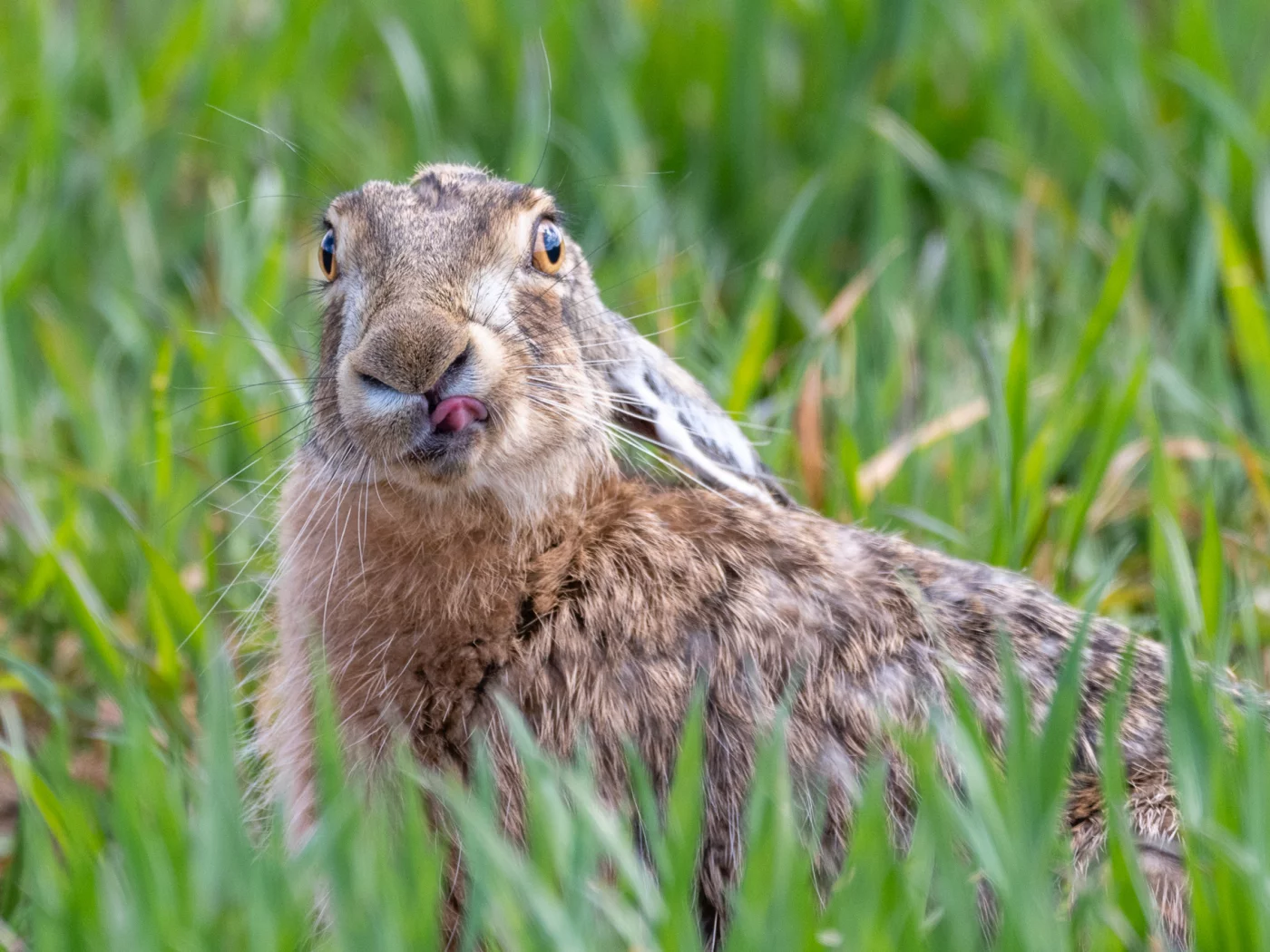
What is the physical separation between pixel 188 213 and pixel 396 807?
116 inches

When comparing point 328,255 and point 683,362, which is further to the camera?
point 683,362

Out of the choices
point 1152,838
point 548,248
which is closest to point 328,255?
point 548,248

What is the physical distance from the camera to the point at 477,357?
259 cm

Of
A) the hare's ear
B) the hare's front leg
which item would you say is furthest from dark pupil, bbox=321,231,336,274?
the hare's front leg

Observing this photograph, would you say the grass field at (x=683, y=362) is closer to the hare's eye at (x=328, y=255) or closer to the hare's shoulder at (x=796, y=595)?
the hare's shoulder at (x=796, y=595)

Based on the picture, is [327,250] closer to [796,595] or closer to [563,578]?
[563,578]

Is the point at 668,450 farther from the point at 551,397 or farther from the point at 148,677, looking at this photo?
the point at 148,677

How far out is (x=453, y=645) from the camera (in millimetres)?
2746

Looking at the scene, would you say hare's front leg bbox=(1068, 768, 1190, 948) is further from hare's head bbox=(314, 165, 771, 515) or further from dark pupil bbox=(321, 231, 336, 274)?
dark pupil bbox=(321, 231, 336, 274)

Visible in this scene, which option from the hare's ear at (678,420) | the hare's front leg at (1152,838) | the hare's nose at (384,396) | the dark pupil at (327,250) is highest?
the dark pupil at (327,250)

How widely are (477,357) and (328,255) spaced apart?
613 mm

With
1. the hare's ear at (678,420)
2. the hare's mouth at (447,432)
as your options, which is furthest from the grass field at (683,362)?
the hare's ear at (678,420)

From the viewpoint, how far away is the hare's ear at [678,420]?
296 cm

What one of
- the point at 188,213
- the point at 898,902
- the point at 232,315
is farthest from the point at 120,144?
the point at 898,902
